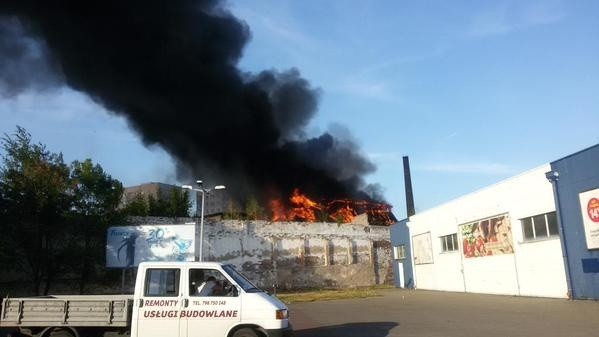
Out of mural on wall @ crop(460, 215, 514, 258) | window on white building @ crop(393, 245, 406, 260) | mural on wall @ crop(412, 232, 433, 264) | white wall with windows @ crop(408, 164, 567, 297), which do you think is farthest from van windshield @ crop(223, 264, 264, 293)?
window on white building @ crop(393, 245, 406, 260)

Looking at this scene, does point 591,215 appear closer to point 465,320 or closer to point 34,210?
point 465,320

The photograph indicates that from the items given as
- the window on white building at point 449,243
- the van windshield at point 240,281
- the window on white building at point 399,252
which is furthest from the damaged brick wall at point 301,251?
the van windshield at point 240,281

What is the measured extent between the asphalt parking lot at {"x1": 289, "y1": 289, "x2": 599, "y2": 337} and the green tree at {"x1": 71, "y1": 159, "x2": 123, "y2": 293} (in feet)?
57.8

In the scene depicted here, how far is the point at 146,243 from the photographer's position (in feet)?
97.6

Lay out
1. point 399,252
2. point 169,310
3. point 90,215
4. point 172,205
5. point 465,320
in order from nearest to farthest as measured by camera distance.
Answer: point 169,310
point 465,320
point 90,215
point 399,252
point 172,205

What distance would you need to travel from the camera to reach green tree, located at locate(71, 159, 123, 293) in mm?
30625

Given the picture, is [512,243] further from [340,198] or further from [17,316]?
[340,198]

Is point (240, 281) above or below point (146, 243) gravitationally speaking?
below

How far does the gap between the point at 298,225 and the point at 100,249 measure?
1498 cm

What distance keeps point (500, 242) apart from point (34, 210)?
25985 mm

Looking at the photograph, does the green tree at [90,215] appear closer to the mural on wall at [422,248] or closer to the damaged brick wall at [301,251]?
the damaged brick wall at [301,251]

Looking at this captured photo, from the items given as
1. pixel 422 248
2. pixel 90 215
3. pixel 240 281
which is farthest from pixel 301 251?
pixel 240 281

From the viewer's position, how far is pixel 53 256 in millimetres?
29500

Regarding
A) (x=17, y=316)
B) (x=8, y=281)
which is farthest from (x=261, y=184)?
(x=17, y=316)
